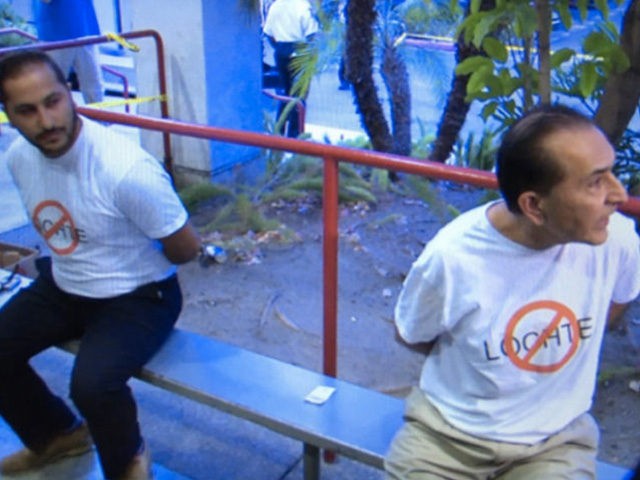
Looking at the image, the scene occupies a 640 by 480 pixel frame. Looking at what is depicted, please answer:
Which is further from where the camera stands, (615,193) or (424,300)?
(424,300)

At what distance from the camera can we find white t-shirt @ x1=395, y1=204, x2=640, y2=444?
167cm

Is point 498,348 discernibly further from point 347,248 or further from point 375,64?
point 375,64

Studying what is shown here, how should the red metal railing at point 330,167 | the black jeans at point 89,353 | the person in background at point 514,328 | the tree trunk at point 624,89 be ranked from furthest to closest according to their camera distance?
1. the tree trunk at point 624,89
2. the black jeans at point 89,353
3. the red metal railing at point 330,167
4. the person in background at point 514,328

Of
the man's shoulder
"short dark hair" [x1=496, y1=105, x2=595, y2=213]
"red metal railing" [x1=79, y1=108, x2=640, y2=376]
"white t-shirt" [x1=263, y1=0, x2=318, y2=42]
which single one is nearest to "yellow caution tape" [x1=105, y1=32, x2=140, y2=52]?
"white t-shirt" [x1=263, y1=0, x2=318, y2=42]

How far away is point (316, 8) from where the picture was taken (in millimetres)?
5934

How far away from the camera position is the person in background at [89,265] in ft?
7.37

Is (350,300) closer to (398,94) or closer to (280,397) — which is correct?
(280,397)

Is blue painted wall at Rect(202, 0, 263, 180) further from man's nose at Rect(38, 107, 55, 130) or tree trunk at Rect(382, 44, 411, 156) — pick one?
man's nose at Rect(38, 107, 55, 130)

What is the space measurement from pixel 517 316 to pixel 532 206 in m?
0.26

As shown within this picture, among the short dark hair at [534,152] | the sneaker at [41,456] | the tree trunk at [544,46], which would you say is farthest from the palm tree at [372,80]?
the short dark hair at [534,152]

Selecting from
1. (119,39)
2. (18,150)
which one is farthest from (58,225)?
(119,39)

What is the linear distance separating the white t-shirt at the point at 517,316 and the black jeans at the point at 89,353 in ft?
3.25

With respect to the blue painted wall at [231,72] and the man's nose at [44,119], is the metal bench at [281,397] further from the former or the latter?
the blue painted wall at [231,72]

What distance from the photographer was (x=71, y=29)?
18.8 feet
